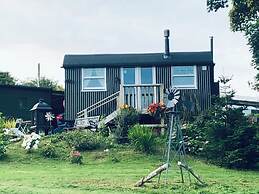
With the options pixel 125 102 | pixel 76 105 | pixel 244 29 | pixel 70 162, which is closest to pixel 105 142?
pixel 70 162

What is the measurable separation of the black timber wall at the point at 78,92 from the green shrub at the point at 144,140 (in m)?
7.60

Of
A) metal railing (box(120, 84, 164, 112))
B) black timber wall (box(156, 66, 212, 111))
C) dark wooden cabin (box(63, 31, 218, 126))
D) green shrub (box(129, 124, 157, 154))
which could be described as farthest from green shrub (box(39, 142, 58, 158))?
black timber wall (box(156, 66, 212, 111))

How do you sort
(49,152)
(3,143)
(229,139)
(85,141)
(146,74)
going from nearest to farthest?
(229,139)
(49,152)
(3,143)
(85,141)
(146,74)

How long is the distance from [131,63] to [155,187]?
13.9 meters

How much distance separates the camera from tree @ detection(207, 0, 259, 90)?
2175 cm

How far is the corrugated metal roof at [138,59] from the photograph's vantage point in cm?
2403

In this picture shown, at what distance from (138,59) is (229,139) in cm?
952

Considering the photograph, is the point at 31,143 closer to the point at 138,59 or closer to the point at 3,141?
the point at 3,141

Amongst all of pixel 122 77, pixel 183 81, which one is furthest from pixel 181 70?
pixel 122 77

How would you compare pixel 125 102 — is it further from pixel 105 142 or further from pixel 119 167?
pixel 119 167

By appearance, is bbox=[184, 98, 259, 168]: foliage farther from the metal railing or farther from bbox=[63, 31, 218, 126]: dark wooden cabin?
bbox=[63, 31, 218, 126]: dark wooden cabin

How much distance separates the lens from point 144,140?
648 inches

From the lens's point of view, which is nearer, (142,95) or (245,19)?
(142,95)

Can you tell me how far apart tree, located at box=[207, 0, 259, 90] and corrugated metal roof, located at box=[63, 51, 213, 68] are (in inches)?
76.8
